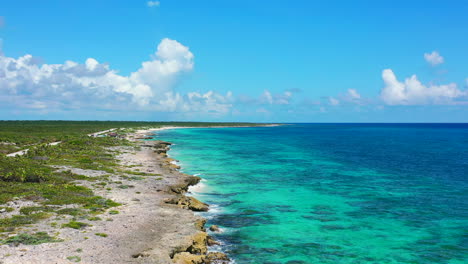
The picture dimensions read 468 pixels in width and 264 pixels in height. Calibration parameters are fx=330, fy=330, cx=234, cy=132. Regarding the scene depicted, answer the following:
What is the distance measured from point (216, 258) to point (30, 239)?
1291 cm

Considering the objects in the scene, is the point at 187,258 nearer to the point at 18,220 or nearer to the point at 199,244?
the point at 199,244

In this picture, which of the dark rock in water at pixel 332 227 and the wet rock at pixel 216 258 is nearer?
the wet rock at pixel 216 258

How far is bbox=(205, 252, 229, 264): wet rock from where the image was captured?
917 inches

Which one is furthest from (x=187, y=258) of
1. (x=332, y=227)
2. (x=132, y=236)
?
(x=332, y=227)

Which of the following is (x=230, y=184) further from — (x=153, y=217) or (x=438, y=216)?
(x=438, y=216)

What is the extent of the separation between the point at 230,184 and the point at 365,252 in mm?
27801

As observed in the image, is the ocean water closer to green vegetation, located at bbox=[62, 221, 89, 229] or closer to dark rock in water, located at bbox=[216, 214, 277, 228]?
dark rock in water, located at bbox=[216, 214, 277, 228]

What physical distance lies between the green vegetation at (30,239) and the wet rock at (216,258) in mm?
10623

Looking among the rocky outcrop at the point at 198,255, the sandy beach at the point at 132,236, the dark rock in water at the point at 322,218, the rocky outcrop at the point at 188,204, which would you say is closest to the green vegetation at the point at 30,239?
the sandy beach at the point at 132,236

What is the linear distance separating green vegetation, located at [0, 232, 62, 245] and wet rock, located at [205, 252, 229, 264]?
10.6 metres

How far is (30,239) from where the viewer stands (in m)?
22.7

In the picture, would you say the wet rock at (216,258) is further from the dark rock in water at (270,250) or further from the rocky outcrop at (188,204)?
the rocky outcrop at (188,204)

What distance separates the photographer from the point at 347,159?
8581 centimetres

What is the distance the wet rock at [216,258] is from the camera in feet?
76.4
